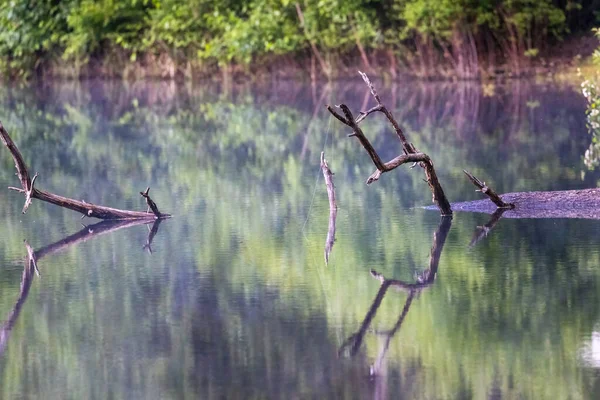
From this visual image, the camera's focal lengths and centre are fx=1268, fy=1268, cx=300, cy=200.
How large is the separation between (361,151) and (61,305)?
7.78 meters

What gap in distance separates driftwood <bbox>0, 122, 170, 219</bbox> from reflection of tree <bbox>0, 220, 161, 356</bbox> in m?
0.09

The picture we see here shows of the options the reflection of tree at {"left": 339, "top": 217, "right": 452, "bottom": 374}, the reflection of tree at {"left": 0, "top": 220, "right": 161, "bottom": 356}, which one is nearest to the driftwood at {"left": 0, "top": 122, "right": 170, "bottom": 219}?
the reflection of tree at {"left": 0, "top": 220, "right": 161, "bottom": 356}

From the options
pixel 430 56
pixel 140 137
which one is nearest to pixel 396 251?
pixel 140 137

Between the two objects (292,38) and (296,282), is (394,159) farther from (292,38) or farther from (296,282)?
(292,38)

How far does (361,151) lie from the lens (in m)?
14.2

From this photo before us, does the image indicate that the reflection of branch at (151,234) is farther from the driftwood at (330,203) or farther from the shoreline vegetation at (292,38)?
the shoreline vegetation at (292,38)

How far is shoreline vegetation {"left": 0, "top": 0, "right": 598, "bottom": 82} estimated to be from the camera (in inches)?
991

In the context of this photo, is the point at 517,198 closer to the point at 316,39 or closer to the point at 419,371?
the point at 419,371

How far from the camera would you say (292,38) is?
26859mm

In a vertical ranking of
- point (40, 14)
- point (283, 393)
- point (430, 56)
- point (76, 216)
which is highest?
point (40, 14)

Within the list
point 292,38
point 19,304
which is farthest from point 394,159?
point 292,38

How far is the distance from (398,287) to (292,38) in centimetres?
2032

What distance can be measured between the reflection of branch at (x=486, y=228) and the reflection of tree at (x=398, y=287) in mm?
196

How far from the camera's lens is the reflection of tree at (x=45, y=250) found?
6.33m
